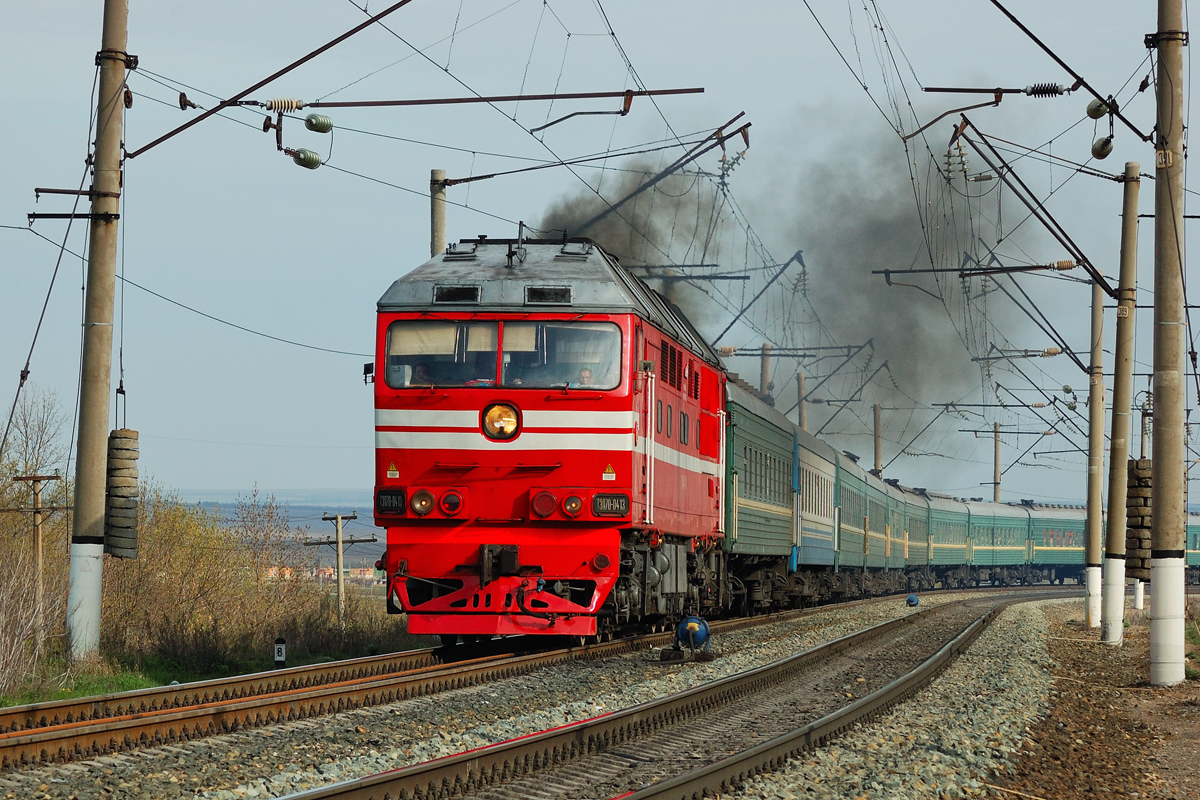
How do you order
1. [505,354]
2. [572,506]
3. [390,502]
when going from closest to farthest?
[572,506] → [390,502] → [505,354]

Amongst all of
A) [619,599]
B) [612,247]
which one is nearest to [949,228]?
[612,247]

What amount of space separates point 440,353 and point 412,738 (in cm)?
542

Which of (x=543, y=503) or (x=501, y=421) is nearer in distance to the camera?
(x=543, y=503)

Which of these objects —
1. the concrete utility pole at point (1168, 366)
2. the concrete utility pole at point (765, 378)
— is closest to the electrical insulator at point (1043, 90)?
the concrete utility pole at point (1168, 366)

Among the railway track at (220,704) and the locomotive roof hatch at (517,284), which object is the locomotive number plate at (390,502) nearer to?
the railway track at (220,704)

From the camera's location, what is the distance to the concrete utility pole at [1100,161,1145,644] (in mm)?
21078

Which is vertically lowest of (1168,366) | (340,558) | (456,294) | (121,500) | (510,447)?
(340,558)

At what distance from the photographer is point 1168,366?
1508 cm

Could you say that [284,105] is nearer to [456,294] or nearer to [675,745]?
[456,294]

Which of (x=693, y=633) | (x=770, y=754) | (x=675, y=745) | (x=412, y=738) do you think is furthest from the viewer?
(x=693, y=633)

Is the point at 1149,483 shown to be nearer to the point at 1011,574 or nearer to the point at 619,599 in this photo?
the point at 619,599

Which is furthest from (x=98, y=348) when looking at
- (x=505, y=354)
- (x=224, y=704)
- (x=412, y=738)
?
(x=412, y=738)

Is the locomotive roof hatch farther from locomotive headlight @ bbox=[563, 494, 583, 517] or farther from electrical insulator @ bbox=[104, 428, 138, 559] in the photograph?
electrical insulator @ bbox=[104, 428, 138, 559]

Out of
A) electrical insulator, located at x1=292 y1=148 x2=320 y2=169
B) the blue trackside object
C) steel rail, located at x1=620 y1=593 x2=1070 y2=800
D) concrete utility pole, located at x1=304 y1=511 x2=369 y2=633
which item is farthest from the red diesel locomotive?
concrete utility pole, located at x1=304 y1=511 x2=369 y2=633
